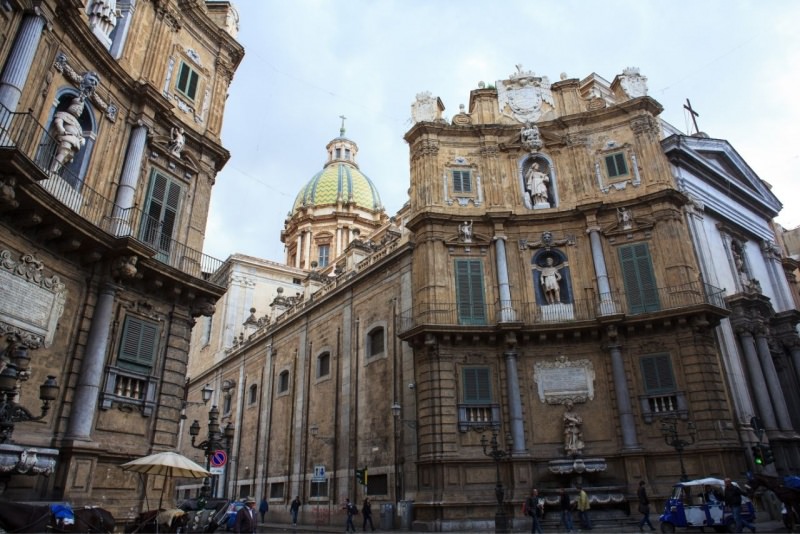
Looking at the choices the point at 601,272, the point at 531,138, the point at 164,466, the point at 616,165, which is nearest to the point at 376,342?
the point at 601,272

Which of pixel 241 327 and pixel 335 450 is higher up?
pixel 241 327

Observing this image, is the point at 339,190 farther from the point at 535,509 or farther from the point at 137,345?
the point at 137,345

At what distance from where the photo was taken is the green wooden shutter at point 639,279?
21.0 meters

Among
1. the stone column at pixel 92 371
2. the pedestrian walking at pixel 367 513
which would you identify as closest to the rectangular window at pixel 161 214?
the stone column at pixel 92 371

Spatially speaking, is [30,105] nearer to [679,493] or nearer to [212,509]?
[212,509]

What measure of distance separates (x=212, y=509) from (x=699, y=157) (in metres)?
23.5

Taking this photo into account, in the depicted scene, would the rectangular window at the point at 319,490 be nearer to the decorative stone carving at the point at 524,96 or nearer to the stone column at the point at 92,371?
the stone column at the point at 92,371

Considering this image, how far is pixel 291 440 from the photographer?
30.3 m

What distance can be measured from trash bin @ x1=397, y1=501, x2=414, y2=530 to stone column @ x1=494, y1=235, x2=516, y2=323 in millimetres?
7222

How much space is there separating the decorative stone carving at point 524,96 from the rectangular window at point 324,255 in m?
31.4

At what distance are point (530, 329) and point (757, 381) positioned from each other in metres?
8.71

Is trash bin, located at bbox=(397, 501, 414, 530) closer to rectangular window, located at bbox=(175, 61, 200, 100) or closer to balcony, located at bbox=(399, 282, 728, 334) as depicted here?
balcony, located at bbox=(399, 282, 728, 334)

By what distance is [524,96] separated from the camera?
2602cm

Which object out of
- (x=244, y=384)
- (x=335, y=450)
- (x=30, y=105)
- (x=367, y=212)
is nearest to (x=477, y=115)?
(x=335, y=450)
